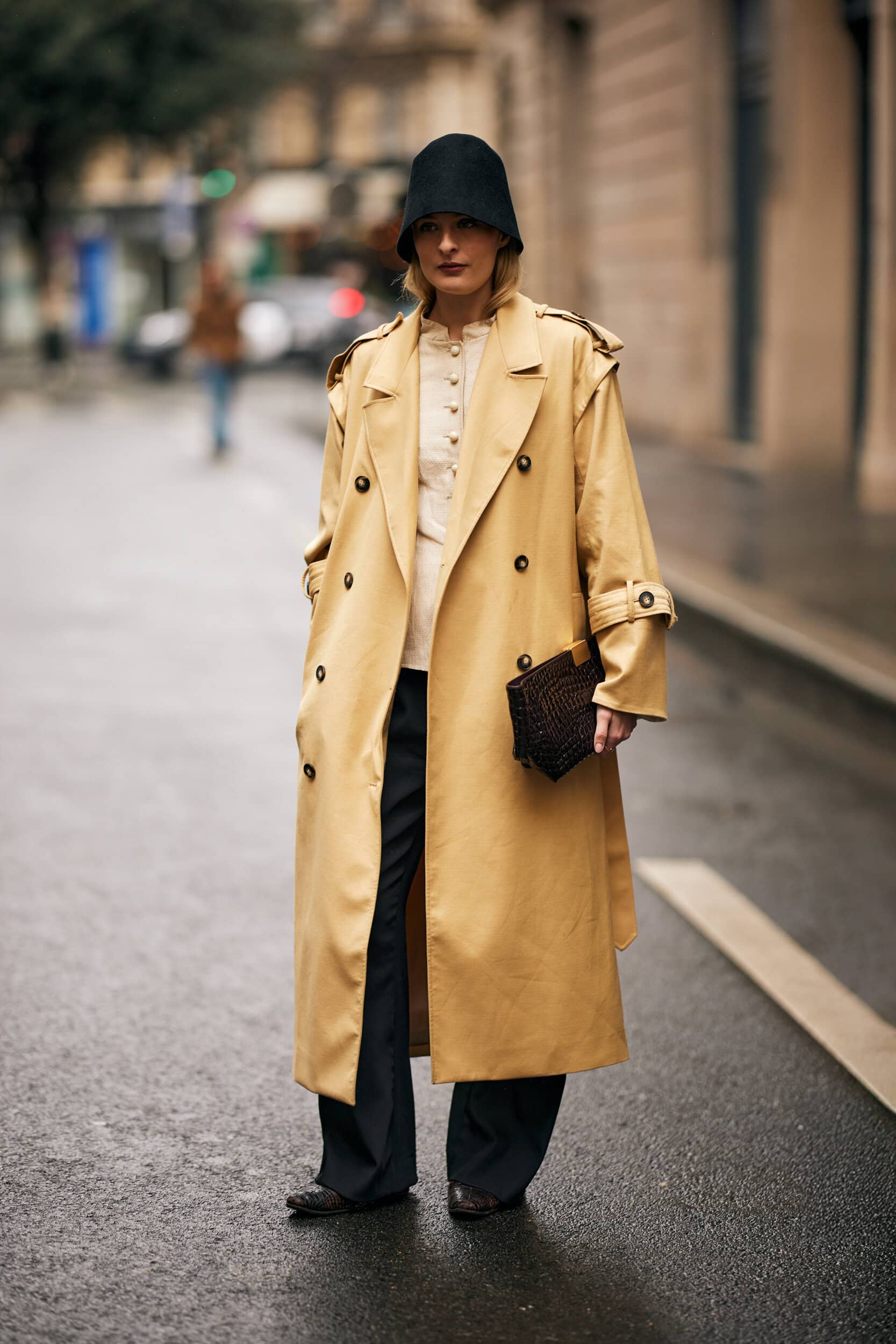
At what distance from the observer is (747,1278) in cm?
322

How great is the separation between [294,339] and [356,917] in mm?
33991

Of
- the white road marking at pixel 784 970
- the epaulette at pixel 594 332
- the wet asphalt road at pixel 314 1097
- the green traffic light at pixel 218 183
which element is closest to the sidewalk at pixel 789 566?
the wet asphalt road at pixel 314 1097

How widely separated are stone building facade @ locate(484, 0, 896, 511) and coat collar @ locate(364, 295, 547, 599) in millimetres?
11365

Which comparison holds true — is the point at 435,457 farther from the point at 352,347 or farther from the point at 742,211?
the point at 742,211

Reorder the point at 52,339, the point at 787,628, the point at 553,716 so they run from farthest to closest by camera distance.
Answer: the point at 52,339
the point at 787,628
the point at 553,716

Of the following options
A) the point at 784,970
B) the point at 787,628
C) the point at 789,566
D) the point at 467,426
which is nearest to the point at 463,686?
the point at 467,426

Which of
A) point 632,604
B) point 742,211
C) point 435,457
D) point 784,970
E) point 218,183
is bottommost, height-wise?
point 784,970

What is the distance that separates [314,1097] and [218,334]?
1804 centimetres

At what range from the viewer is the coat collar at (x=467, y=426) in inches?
129

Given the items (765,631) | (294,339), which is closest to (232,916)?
(765,631)

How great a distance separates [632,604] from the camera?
3258 millimetres

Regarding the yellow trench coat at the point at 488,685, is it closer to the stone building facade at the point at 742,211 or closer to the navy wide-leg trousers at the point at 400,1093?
the navy wide-leg trousers at the point at 400,1093

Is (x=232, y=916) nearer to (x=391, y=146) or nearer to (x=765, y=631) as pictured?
(x=765, y=631)

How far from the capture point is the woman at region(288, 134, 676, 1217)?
10.8ft
